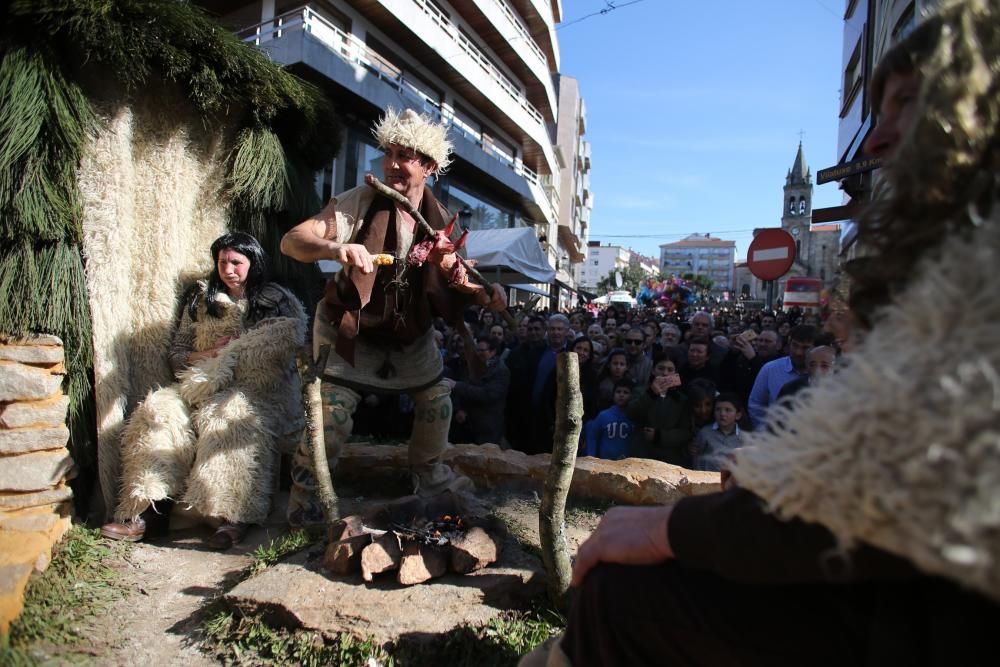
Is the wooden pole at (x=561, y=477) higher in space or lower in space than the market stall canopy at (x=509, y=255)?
lower

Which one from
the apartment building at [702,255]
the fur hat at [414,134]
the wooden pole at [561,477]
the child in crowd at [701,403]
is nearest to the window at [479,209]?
the child in crowd at [701,403]

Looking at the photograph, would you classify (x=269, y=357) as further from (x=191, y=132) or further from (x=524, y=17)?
(x=524, y=17)

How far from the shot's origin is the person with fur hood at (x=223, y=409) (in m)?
2.85

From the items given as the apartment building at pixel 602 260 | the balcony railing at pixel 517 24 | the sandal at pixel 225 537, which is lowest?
the sandal at pixel 225 537

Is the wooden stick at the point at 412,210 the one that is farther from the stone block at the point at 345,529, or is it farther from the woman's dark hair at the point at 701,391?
the woman's dark hair at the point at 701,391

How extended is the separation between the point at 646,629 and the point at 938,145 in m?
0.97

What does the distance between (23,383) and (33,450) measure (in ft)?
1.03

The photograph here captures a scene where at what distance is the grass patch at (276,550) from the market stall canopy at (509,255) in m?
5.54

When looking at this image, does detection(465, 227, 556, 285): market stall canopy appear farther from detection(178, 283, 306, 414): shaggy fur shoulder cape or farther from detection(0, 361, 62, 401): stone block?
detection(0, 361, 62, 401): stone block

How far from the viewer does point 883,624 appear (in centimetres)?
91

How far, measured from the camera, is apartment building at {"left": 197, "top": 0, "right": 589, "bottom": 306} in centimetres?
1141

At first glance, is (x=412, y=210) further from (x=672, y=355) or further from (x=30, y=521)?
(x=672, y=355)

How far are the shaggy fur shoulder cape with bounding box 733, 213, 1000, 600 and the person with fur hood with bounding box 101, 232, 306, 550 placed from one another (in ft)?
8.65

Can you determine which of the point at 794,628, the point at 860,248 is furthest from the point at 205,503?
the point at 860,248
